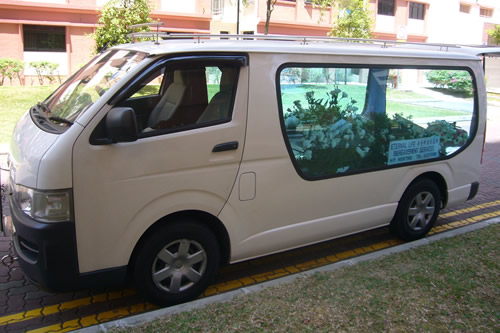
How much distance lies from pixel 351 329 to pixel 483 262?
193 cm

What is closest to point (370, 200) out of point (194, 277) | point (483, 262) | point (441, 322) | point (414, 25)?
point (483, 262)

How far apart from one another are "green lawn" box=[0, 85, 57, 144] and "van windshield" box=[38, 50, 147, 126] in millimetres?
6771

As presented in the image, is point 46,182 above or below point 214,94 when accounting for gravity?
below

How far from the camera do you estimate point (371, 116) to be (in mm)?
4770

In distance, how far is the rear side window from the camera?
13.9 feet

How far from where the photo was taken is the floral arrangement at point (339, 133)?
4.25 meters

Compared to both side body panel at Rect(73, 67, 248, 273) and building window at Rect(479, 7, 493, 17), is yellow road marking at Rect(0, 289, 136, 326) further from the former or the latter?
A: building window at Rect(479, 7, 493, 17)

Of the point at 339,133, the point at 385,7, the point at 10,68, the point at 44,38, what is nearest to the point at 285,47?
the point at 339,133

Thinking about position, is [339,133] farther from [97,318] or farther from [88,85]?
[97,318]

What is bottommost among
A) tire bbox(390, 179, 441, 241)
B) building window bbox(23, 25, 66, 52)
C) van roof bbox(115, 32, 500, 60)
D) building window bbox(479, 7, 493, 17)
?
tire bbox(390, 179, 441, 241)

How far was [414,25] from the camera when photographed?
1403 inches

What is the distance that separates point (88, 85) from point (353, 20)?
20.8 m

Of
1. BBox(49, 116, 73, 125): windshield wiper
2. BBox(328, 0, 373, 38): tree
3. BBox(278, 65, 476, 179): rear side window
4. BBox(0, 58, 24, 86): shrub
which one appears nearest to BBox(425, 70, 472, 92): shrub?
BBox(278, 65, 476, 179): rear side window

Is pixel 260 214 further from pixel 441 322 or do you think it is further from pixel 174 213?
pixel 441 322
